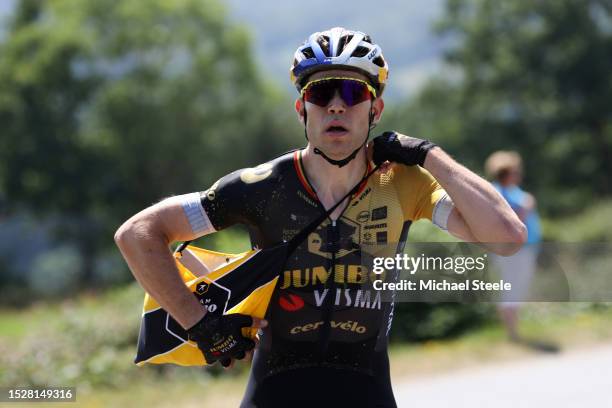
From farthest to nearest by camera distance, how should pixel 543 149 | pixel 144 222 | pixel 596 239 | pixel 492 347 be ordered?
pixel 543 149, pixel 596 239, pixel 492 347, pixel 144 222

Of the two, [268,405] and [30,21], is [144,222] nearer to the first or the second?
[268,405]

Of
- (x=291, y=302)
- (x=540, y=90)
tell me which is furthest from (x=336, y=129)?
(x=540, y=90)

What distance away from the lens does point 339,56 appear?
3.55 meters

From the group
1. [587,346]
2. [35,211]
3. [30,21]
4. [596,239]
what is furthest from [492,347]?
[30,21]

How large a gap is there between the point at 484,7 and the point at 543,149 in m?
11.2

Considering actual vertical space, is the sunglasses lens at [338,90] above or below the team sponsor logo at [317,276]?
above

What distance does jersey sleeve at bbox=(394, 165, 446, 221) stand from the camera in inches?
145

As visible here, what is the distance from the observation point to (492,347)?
32.4 ft

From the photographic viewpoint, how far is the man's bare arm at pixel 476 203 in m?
3.50

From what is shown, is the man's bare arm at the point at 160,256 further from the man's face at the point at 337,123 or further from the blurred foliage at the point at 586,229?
the blurred foliage at the point at 586,229

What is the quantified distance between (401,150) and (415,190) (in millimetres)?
228

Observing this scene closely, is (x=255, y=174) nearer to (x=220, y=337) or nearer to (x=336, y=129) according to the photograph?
(x=336, y=129)

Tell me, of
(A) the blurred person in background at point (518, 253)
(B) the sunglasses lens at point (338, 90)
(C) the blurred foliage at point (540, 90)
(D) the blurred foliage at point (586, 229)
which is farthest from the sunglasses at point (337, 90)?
(C) the blurred foliage at point (540, 90)

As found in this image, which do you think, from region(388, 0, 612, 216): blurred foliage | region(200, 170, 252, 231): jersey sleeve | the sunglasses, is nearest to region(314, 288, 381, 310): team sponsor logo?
region(200, 170, 252, 231): jersey sleeve
